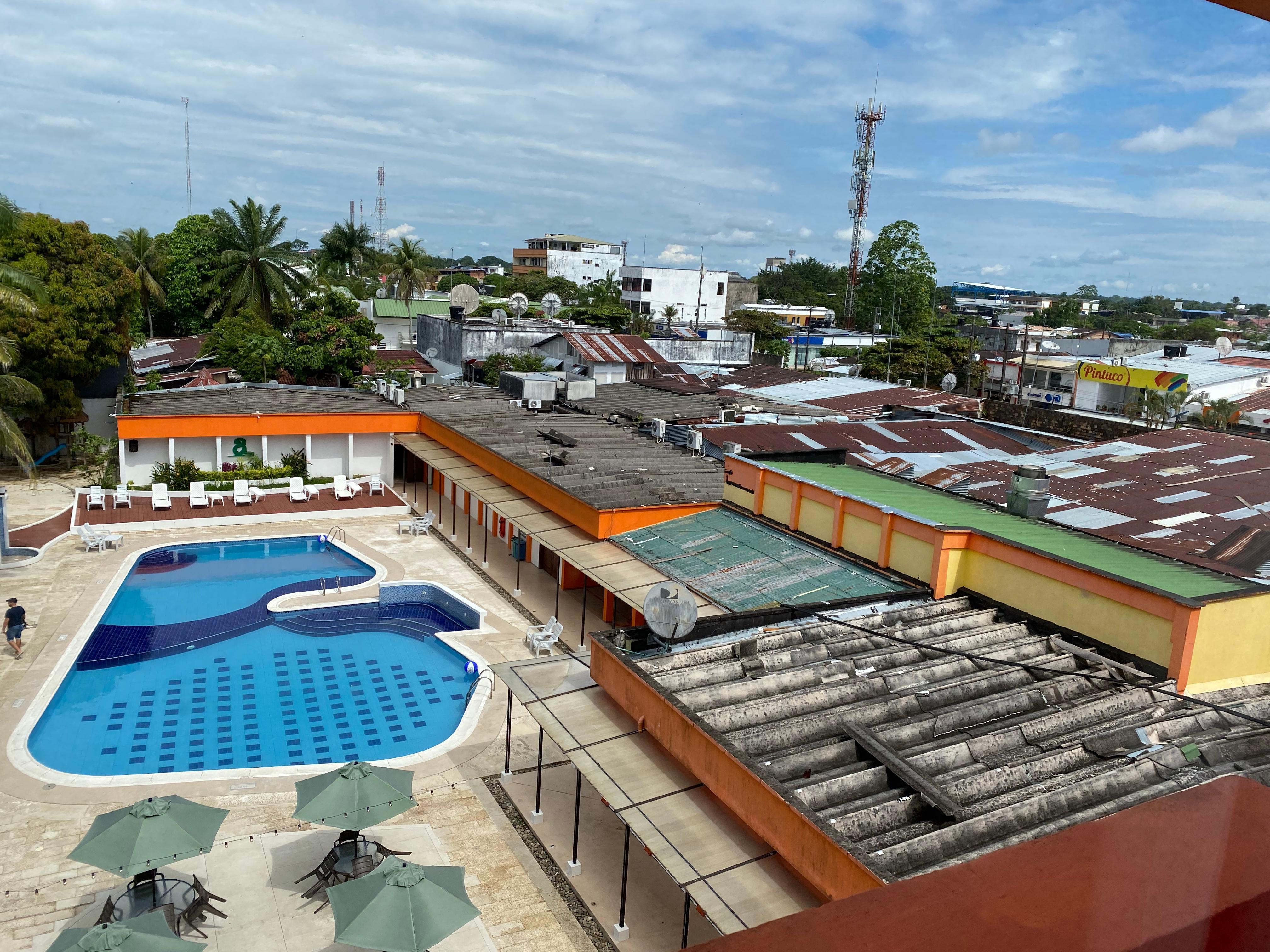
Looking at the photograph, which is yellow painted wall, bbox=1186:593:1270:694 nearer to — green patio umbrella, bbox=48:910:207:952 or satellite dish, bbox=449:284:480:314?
green patio umbrella, bbox=48:910:207:952

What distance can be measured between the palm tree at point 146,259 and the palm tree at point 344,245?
33.4ft

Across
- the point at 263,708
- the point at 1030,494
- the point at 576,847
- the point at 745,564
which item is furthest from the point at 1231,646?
the point at 263,708

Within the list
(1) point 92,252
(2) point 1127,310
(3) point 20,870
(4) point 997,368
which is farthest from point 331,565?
(2) point 1127,310

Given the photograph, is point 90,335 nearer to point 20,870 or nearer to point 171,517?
point 171,517

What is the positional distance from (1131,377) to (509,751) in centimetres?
4531

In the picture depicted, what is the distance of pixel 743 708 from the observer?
420 inches

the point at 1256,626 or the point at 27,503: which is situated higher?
the point at 1256,626

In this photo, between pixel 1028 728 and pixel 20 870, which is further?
pixel 20 870

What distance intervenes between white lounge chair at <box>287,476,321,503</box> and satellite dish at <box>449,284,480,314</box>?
35238 mm

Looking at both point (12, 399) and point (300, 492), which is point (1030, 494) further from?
point (12, 399)

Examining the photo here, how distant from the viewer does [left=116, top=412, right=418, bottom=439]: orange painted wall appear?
3219cm

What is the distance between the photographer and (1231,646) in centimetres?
1166

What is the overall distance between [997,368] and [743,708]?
196 feet

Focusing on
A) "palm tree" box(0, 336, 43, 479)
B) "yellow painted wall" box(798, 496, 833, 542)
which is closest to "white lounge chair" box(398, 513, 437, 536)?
"palm tree" box(0, 336, 43, 479)
